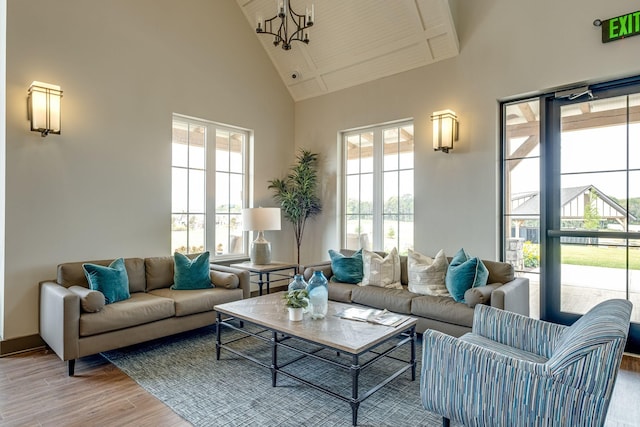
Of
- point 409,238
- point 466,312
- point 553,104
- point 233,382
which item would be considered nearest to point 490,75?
point 553,104

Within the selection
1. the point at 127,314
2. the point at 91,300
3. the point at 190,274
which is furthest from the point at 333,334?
the point at 190,274

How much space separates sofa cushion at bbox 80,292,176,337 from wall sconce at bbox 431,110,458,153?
326cm

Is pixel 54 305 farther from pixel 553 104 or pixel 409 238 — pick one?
pixel 553 104

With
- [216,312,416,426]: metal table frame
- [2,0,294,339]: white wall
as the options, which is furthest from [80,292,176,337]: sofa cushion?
[2,0,294,339]: white wall

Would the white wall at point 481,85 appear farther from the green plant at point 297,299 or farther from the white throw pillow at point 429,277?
the green plant at point 297,299

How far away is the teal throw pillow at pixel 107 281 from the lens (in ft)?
10.6

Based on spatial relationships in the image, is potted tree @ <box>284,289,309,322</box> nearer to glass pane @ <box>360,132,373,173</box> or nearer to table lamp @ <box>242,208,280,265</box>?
table lamp @ <box>242,208,280,265</box>

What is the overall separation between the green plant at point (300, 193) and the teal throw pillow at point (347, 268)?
1274 mm

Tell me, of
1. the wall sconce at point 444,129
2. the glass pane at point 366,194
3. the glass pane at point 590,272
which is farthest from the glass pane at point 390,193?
the glass pane at point 590,272

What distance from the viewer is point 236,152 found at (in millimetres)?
5316

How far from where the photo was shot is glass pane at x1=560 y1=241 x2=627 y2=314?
3.43 m

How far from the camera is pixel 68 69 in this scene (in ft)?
11.9

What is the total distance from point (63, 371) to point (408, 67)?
15.5 feet

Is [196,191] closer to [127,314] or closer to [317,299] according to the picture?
[127,314]
